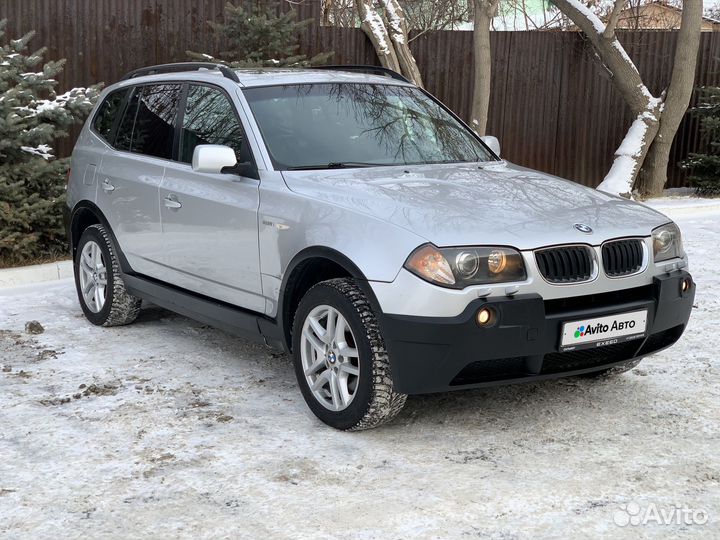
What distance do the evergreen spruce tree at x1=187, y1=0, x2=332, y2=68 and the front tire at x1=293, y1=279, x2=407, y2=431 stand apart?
22.3 ft

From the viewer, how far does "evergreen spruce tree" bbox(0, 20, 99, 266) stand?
8281 mm

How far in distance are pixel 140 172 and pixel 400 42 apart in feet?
22.6

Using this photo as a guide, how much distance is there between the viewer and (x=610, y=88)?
14297 millimetres

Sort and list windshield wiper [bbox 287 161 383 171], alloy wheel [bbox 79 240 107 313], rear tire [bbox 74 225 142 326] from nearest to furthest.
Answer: windshield wiper [bbox 287 161 383 171], rear tire [bbox 74 225 142 326], alloy wheel [bbox 79 240 107 313]

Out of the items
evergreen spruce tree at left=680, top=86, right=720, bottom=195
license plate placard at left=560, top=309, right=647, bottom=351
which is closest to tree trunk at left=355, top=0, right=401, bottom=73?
evergreen spruce tree at left=680, top=86, right=720, bottom=195

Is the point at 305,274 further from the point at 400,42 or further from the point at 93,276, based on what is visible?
the point at 400,42

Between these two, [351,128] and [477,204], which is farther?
[351,128]

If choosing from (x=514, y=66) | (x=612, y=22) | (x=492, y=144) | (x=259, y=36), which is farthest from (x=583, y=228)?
(x=514, y=66)

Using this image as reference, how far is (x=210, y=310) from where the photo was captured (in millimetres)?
5625

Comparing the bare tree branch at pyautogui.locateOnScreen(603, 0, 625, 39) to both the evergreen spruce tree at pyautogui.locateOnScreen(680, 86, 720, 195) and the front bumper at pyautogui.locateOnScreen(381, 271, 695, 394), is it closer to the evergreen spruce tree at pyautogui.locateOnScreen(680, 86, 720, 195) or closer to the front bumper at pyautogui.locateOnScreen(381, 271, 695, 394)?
the evergreen spruce tree at pyautogui.locateOnScreen(680, 86, 720, 195)

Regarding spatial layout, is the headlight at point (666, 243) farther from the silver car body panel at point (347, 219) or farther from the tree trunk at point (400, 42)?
the tree trunk at point (400, 42)

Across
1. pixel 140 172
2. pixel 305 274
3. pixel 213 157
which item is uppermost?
pixel 213 157

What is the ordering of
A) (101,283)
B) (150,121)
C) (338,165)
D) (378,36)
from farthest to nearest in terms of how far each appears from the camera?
(378,36)
(101,283)
(150,121)
(338,165)

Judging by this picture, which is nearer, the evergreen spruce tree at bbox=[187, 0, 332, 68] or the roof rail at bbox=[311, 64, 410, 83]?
the roof rail at bbox=[311, 64, 410, 83]
